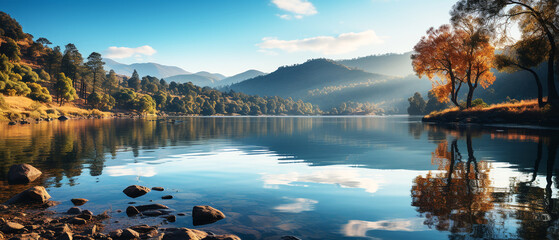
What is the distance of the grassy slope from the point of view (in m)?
38.9

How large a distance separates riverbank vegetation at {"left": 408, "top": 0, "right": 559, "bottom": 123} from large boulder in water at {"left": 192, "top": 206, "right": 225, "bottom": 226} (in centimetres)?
4370

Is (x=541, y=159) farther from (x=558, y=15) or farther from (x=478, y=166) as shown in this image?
(x=558, y=15)

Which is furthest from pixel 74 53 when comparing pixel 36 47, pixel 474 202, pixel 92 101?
pixel 474 202

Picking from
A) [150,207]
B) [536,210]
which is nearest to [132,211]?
[150,207]

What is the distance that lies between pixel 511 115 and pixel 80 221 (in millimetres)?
56419

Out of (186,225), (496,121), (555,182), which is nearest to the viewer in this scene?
(186,225)

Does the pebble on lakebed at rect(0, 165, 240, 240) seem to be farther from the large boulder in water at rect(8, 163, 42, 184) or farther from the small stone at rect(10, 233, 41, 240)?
the large boulder in water at rect(8, 163, 42, 184)

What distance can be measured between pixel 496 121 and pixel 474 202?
51678 millimetres

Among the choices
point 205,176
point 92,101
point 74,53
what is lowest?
point 205,176

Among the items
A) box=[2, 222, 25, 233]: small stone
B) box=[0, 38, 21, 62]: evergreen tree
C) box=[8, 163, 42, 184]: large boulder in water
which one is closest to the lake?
box=[8, 163, 42, 184]: large boulder in water

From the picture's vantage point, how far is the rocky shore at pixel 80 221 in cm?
728

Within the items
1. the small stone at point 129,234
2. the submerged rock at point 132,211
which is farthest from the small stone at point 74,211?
the small stone at point 129,234

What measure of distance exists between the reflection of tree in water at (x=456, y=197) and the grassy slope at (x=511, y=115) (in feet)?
107

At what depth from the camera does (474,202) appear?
9.27 m
